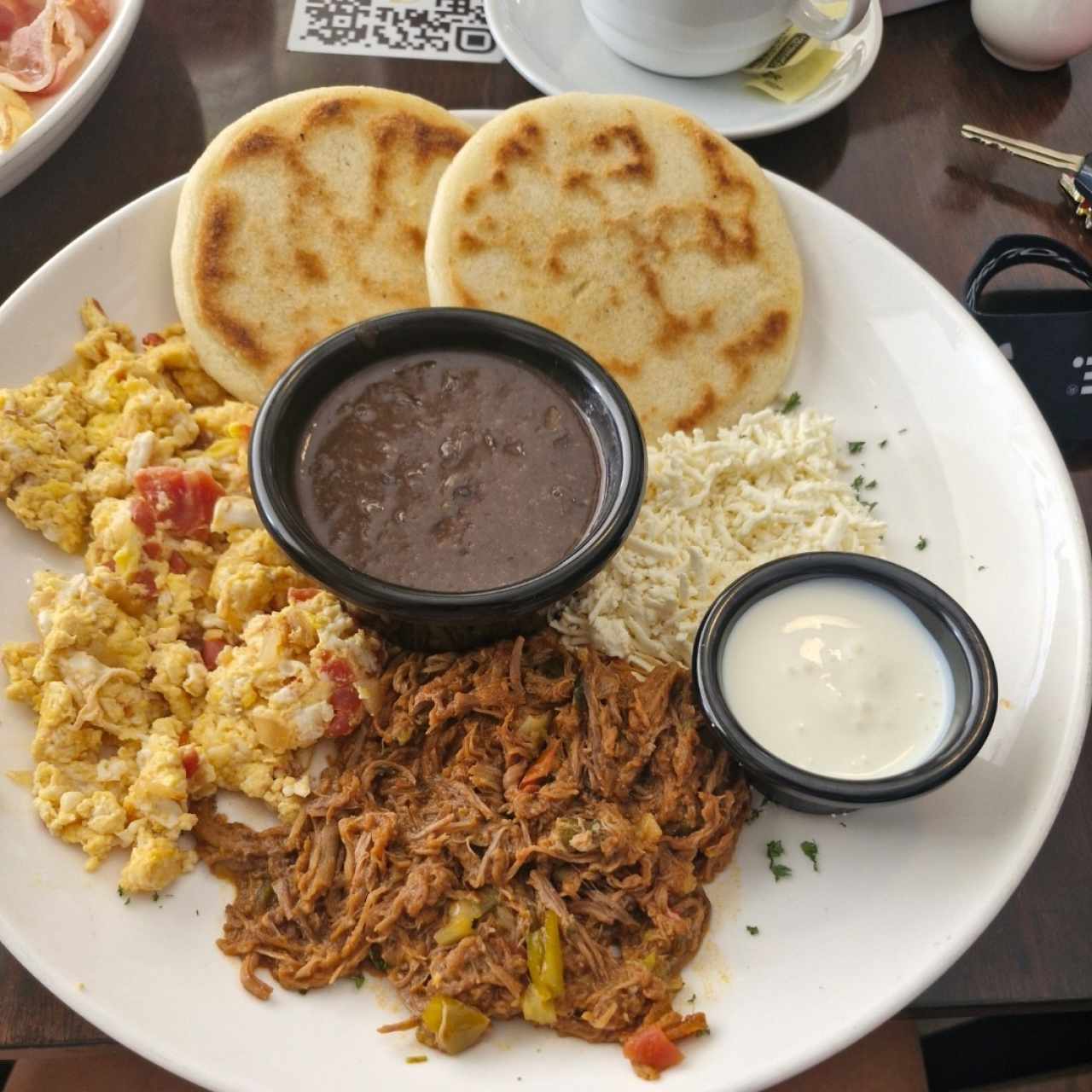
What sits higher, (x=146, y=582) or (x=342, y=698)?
(x=146, y=582)

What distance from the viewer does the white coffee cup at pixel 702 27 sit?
3.11 m

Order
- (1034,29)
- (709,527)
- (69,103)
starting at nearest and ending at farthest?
(709,527), (69,103), (1034,29)

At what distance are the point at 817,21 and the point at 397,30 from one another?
1.45 m

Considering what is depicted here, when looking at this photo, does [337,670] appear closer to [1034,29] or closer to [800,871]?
[800,871]

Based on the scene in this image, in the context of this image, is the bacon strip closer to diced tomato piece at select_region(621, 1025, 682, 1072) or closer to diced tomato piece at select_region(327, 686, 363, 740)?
diced tomato piece at select_region(327, 686, 363, 740)

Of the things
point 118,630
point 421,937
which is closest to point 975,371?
point 421,937

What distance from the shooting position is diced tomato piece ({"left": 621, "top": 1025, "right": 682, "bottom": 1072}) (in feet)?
6.17

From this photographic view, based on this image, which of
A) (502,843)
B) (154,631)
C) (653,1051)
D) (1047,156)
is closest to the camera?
(653,1051)

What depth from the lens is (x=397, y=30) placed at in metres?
3.72

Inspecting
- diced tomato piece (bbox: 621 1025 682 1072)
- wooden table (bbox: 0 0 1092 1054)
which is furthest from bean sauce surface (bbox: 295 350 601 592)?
wooden table (bbox: 0 0 1092 1054)

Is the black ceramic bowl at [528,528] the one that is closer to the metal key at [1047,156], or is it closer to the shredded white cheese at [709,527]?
the shredded white cheese at [709,527]

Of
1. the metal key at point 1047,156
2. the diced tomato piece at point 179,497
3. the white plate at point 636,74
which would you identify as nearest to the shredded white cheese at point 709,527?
the diced tomato piece at point 179,497

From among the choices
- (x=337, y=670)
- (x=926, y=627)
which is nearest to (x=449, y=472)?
(x=337, y=670)

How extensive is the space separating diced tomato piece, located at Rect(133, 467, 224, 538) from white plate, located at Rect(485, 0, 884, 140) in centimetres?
170
